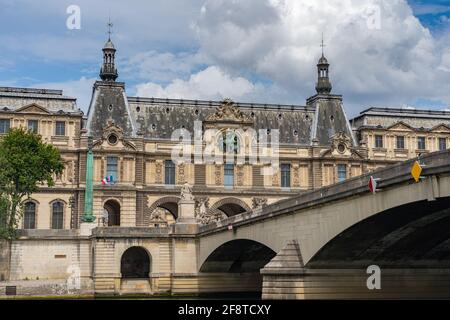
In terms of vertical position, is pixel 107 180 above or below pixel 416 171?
above

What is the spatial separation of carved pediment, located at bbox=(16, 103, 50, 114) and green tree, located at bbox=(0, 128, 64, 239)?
585 cm

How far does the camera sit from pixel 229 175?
8819cm

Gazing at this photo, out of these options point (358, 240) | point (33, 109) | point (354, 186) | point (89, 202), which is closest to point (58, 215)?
point (89, 202)

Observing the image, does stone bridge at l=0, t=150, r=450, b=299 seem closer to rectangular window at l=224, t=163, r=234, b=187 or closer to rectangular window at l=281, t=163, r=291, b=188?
rectangular window at l=224, t=163, r=234, b=187

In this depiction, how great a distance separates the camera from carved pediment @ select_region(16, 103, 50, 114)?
83.3 m

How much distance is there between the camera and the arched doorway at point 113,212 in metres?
84.5

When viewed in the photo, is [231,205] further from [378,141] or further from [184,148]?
[378,141]

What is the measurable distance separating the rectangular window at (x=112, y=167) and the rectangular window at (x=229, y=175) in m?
11.9

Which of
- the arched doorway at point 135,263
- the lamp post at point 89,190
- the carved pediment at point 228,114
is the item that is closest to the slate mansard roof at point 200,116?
the carved pediment at point 228,114

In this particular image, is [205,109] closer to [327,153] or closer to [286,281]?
[327,153]

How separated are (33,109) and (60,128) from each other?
10.9ft

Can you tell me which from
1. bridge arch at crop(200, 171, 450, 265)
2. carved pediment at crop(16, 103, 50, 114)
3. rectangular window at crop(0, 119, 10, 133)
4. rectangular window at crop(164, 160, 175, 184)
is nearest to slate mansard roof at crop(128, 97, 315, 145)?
rectangular window at crop(164, 160, 175, 184)

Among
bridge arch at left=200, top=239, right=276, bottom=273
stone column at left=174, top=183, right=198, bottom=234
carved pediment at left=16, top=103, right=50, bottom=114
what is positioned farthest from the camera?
carved pediment at left=16, top=103, right=50, bottom=114
